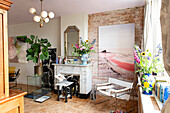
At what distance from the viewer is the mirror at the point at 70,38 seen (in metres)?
3.97

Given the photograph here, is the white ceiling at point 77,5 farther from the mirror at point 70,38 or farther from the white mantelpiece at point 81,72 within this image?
the white mantelpiece at point 81,72

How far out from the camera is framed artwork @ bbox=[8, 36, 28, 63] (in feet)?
16.8

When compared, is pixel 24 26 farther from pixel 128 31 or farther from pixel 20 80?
pixel 128 31

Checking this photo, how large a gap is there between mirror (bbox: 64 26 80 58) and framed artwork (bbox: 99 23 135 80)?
0.89 meters

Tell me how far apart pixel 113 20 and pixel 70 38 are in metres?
1.67

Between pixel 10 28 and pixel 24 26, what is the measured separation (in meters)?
0.93

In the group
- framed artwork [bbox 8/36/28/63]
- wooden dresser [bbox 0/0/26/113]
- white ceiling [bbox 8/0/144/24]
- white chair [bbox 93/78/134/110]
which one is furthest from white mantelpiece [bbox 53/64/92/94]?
wooden dresser [bbox 0/0/26/113]

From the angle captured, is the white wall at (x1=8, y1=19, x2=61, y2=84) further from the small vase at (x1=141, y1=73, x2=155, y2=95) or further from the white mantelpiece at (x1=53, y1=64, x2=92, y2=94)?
the small vase at (x1=141, y1=73, x2=155, y2=95)

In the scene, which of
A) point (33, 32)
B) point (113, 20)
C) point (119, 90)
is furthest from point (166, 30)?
point (33, 32)

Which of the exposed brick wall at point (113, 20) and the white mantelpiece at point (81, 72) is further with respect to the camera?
the white mantelpiece at point (81, 72)

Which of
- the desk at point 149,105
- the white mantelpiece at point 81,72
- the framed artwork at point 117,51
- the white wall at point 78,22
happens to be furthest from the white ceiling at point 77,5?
the desk at point 149,105

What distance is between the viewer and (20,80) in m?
5.30

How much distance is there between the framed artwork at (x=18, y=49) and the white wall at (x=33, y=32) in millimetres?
203

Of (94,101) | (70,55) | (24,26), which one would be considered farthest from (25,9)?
(94,101)
